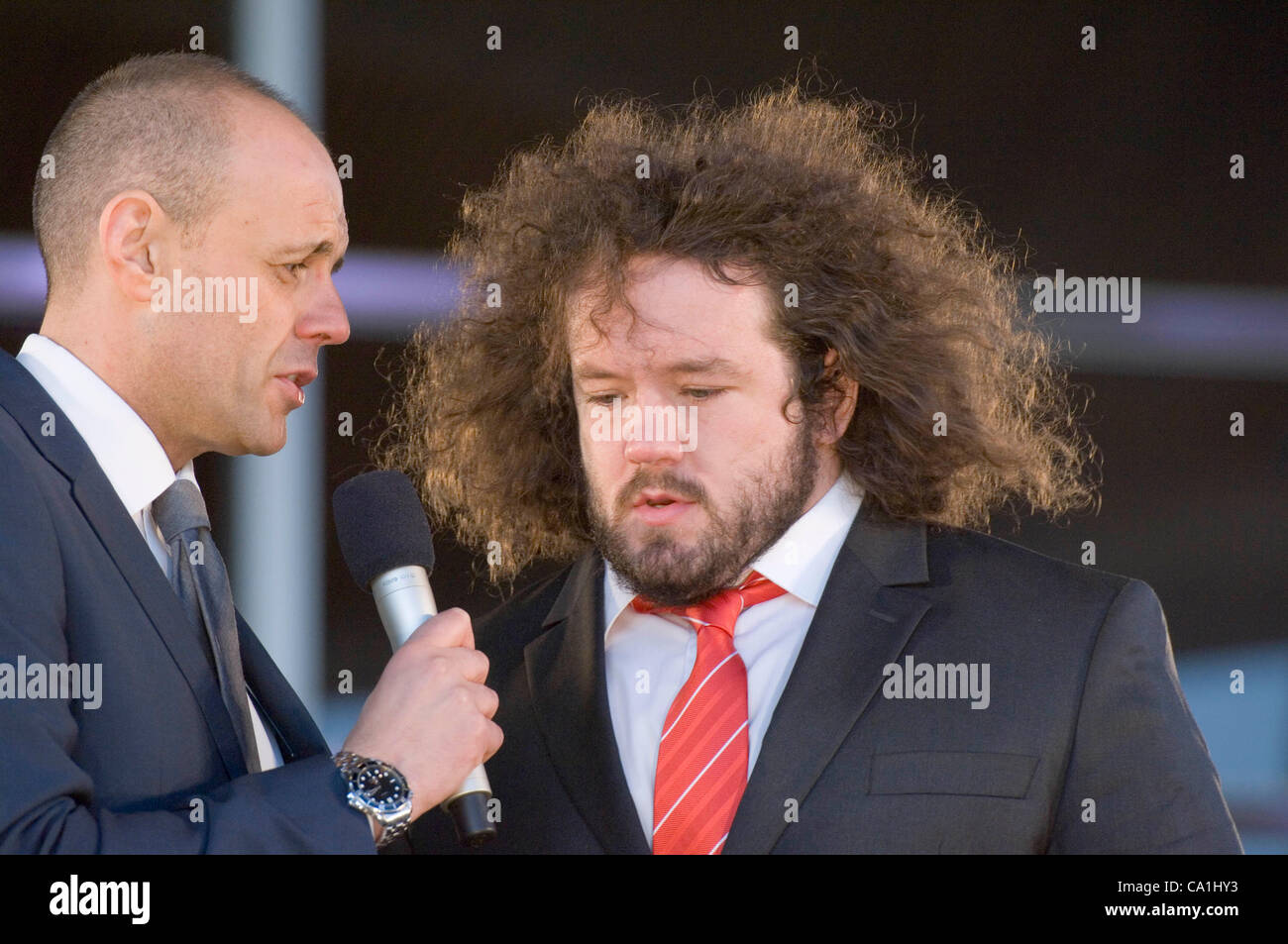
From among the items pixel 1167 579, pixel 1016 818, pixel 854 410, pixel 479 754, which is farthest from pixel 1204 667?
pixel 479 754

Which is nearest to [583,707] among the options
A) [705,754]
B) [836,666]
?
[705,754]

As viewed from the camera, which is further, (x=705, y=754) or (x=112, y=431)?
(x=705, y=754)

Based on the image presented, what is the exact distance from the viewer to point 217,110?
2592 millimetres

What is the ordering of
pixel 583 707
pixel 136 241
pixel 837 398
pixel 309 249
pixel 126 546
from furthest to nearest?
1. pixel 837 398
2. pixel 583 707
3. pixel 309 249
4. pixel 136 241
5. pixel 126 546

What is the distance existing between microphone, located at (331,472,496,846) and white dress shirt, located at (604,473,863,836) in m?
0.41

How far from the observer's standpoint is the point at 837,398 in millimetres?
3129

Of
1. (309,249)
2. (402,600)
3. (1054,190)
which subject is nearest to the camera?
(402,600)

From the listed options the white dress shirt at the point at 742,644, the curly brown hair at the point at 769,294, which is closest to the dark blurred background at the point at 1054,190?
the curly brown hair at the point at 769,294

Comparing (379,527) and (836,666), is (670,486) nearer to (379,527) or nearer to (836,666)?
(836,666)

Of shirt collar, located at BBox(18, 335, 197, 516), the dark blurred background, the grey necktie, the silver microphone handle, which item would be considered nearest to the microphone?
the silver microphone handle

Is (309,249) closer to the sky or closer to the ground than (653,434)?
closer to the sky

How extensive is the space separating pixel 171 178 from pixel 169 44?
162cm

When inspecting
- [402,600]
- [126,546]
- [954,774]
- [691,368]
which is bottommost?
[954,774]

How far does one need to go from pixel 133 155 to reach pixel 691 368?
3.47ft
